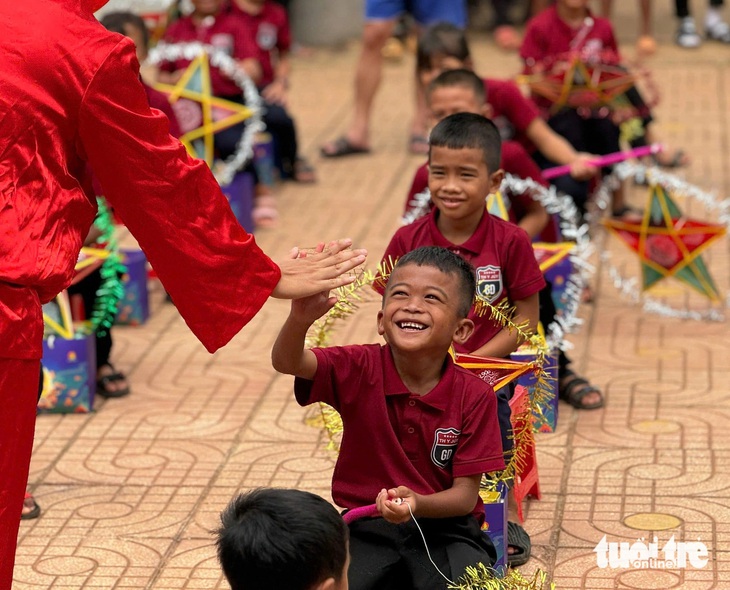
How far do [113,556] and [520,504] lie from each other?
1.30 meters

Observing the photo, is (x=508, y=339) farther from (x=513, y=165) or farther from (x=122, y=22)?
(x=122, y=22)

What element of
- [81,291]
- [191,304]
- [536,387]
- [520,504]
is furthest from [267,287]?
[81,291]

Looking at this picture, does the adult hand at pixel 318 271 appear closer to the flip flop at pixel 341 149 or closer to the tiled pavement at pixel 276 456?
the tiled pavement at pixel 276 456

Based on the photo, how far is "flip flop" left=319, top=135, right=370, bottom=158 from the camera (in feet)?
33.8

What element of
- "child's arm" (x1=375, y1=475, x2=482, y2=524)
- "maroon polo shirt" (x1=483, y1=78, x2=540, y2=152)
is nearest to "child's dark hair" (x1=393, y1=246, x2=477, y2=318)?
"child's arm" (x1=375, y1=475, x2=482, y2=524)

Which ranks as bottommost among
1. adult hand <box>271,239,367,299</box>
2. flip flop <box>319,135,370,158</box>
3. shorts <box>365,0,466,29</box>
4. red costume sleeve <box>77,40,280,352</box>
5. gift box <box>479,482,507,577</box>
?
flip flop <box>319,135,370,158</box>

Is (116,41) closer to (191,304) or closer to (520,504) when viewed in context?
(191,304)

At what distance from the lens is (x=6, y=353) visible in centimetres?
309

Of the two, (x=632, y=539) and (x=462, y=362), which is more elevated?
(x=462, y=362)

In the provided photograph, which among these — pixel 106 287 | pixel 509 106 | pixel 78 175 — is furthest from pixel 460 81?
pixel 78 175

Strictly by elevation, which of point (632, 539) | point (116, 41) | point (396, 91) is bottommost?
point (396, 91)

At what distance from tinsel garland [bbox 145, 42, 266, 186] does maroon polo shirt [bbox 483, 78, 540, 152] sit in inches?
77.6

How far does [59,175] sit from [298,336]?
679 millimetres

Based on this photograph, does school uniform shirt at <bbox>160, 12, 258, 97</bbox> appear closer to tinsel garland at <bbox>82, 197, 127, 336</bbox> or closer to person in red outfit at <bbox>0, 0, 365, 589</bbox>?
tinsel garland at <bbox>82, 197, 127, 336</bbox>
